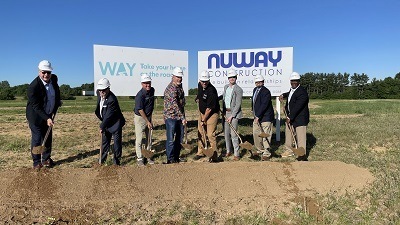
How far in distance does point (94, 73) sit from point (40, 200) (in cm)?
636

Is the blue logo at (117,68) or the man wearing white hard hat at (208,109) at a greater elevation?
the blue logo at (117,68)

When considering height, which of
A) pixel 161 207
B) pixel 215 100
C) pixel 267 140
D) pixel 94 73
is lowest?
pixel 161 207

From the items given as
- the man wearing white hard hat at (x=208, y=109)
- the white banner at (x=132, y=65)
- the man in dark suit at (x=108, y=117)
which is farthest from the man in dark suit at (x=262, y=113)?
the white banner at (x=132, y=65)

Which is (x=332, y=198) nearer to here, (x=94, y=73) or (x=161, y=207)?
(x=161, y=207)

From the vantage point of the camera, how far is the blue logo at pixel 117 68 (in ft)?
34.2

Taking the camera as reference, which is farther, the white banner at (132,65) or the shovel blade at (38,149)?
the white banner at (132,65)

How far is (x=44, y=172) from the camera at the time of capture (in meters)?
5.09

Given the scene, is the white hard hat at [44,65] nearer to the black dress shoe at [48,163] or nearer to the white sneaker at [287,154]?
the black dress shoe at [48,163]

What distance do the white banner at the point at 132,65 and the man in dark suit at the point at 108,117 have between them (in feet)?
14.3

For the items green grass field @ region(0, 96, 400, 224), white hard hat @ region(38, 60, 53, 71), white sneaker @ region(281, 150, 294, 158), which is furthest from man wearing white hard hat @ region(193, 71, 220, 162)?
white hard hat @ region(38, 60, 53, 71)

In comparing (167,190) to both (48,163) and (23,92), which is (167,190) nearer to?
(48,163)

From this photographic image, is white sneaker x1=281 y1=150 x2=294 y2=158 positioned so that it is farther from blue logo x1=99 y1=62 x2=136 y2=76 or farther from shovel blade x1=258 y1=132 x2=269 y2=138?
blue logo x1=99 y1=62 x2=136 y2=76

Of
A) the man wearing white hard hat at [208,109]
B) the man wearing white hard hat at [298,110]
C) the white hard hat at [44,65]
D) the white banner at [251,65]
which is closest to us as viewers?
the white hard hat at [44,65]

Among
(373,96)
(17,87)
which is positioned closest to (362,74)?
(373,96)
